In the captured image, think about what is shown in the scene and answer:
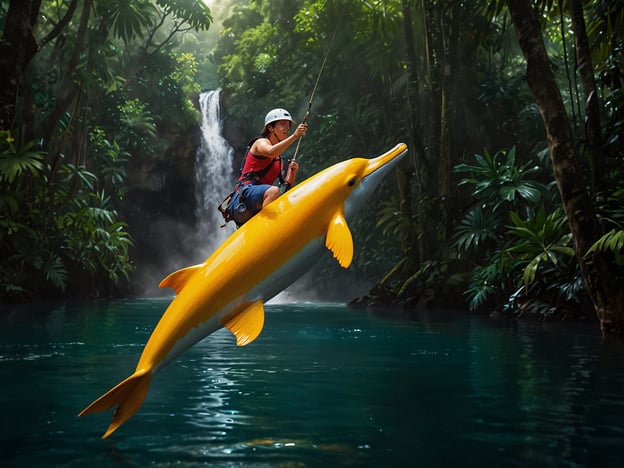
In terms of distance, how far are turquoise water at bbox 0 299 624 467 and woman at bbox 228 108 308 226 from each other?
1303mm

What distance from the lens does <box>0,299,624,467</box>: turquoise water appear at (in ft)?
14.5

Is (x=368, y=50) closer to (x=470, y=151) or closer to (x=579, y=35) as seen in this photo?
(x=470, y=151)

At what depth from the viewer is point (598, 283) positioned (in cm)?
1009

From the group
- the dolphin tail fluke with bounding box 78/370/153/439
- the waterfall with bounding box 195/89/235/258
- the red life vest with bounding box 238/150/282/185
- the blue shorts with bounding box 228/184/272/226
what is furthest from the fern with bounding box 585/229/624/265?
the waterfall with bounding box 195/89/235/258

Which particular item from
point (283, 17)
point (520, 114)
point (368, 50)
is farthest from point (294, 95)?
point (520, 114)

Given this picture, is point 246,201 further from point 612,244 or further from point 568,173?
point 568,173

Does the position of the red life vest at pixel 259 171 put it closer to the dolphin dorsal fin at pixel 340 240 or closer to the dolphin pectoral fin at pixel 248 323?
the dolphin dorsal fin at pixel 340 240

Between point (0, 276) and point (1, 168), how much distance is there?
349 centimetres

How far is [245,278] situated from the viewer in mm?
3945

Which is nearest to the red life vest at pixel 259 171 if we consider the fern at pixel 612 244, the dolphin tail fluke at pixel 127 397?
the dolphin tail fluke at pixel 127 397

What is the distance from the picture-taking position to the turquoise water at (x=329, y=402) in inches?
174

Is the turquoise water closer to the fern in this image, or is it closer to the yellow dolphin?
the yellow dolphin

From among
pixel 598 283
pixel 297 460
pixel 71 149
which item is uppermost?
pixel 71 149

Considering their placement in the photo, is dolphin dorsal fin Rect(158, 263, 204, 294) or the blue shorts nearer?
dolphin dorsal fin Rect(158, 263, 204, 294)
